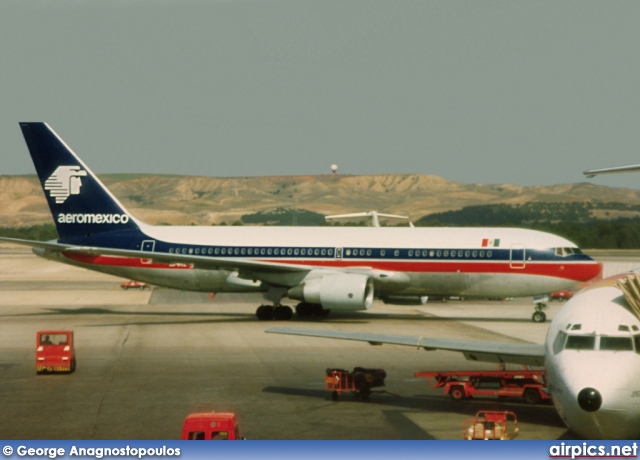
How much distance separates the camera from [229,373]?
28688mm

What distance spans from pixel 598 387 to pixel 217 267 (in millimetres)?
27868

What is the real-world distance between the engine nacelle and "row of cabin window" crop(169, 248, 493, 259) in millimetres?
1854

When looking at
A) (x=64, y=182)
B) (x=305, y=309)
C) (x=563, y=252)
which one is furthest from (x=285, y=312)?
(x=563, y=252)

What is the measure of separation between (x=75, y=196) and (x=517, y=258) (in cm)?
2152

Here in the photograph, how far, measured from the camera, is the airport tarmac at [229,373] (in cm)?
2083

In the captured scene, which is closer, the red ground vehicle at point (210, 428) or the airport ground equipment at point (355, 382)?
the red ground vehicle at point (210, 428)

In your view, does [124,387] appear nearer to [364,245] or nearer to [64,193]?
[364,245]

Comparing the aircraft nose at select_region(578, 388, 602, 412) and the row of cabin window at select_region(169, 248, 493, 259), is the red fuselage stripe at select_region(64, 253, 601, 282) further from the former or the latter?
the aircraft nose at select_region(578, 388, 602, 412)

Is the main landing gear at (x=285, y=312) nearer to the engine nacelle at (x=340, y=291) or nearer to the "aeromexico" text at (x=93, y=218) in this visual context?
the engine nacelle at (x=340, y=291)

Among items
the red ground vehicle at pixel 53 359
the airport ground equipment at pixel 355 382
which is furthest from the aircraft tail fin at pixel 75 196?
the airport ground equipment at pixel 355 382

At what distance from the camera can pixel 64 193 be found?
1829 inches

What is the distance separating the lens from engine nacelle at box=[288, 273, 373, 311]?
4059 cm

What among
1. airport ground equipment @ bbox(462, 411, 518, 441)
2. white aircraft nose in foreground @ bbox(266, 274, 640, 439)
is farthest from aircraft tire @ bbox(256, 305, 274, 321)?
white aircraft nose in foreground @ bbox(266, 274, 640, 439)

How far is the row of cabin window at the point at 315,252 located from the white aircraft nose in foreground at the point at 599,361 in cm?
2371
